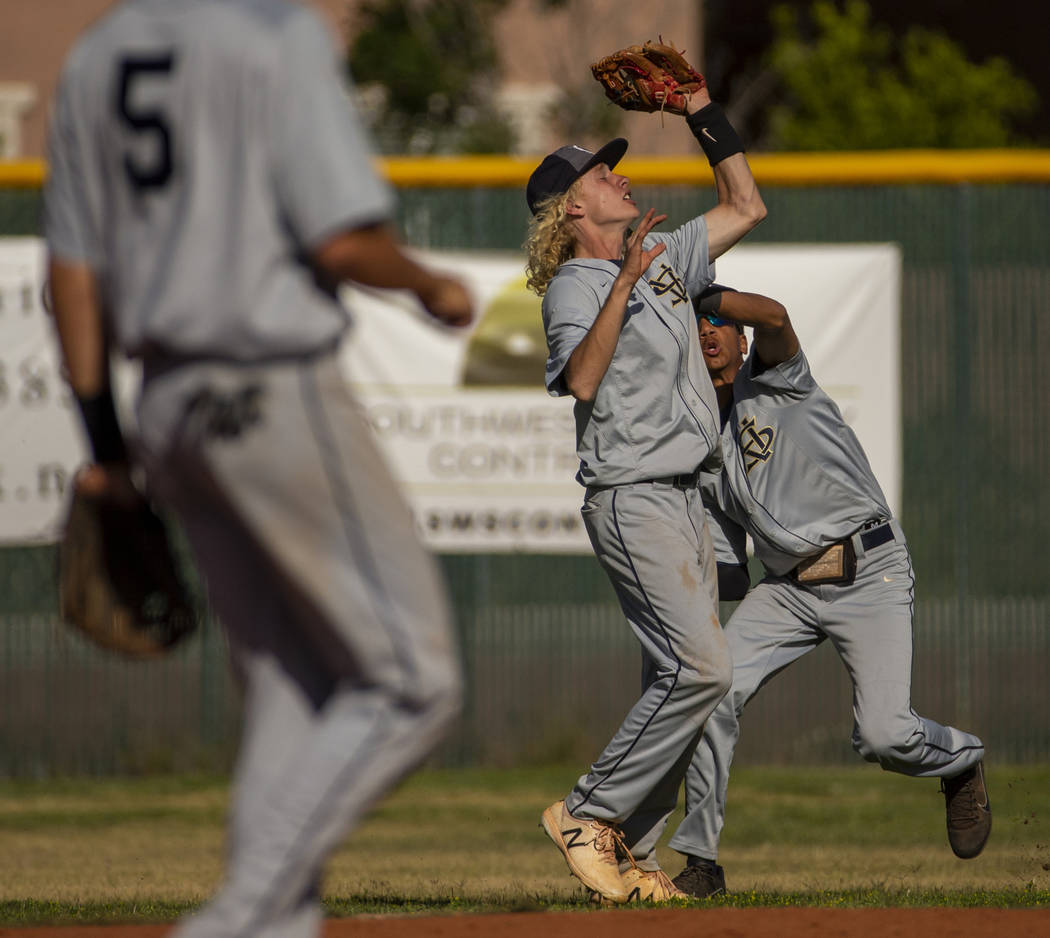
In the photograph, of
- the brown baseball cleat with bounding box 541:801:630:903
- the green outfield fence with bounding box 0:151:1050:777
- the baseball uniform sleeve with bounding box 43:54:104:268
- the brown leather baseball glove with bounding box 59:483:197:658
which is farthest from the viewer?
the green outfield fence with bounding box 0:151:1050:777

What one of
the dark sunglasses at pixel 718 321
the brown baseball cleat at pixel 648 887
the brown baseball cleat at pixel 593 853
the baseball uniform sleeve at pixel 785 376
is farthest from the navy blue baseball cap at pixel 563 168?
the brown baseball cleat at pixel 648 887

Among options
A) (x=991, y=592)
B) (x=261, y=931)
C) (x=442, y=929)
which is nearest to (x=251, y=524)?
Result: (x=261, y=931)

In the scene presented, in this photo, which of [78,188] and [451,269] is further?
[451,269]

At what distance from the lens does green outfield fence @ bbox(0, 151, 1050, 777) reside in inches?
370

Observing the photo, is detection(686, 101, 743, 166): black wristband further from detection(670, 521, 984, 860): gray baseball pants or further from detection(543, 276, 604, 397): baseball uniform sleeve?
detection(670, 521, 984, 860): gray baseball pants

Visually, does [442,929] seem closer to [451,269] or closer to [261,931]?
[261,931]

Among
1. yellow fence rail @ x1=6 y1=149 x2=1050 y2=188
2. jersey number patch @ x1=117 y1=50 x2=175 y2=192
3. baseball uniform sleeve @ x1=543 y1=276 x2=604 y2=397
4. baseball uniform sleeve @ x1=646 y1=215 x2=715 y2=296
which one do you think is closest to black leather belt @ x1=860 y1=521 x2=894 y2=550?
baseball uniform sleeve @ x1=646 y1=215 x2=715 y2=296

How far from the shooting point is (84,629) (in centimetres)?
323

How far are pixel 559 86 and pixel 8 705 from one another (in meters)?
12.9

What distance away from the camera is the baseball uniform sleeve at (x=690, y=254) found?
5.51 metres

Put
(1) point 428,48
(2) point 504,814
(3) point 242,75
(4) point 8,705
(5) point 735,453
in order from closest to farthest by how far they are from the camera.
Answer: (3) point 242,75
(5) point 735,453
(2) point 504,814
(4) point 8,705
(1) point 428,48

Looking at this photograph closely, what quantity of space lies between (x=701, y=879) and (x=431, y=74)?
1465 cm

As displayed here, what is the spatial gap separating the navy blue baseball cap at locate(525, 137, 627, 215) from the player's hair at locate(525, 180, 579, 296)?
2 centimetres

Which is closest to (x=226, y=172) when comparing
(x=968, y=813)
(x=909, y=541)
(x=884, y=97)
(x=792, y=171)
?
(x=968, y=813)
